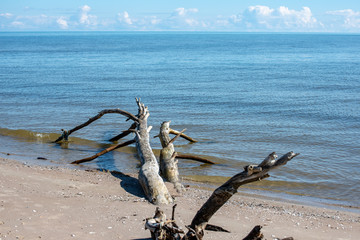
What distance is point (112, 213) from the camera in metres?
8.41

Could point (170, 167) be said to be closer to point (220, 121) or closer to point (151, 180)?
point (151, 180)

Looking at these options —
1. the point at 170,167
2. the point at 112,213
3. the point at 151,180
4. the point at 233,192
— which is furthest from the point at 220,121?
the point at 233,192

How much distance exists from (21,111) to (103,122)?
5.84 metres

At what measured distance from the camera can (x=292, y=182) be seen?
486 inches

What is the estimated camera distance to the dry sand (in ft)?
24.5

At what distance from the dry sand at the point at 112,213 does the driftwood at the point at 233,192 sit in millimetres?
1001

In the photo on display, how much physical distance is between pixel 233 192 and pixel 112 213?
3.23 meters

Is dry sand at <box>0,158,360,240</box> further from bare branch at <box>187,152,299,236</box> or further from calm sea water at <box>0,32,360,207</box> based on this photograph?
calm sea water at <box>0,32,360,207</box>

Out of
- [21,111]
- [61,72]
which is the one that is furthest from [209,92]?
[61,72]

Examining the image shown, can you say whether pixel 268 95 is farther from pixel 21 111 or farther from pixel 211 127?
pixel 21 111

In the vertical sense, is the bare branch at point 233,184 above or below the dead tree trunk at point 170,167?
above

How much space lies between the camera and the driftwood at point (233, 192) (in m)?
5.77

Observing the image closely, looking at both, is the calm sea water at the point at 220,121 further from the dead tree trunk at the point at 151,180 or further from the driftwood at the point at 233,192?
the driftwood at the point at 233,192

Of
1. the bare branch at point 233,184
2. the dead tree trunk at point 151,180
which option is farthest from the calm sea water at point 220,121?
the bare branch at point 233,184
